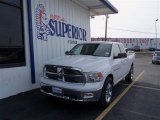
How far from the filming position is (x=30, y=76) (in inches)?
346

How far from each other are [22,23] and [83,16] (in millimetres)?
6064

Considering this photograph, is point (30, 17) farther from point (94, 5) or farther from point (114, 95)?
point (94, 5)

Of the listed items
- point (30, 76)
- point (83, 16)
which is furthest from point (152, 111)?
point (83, 16)

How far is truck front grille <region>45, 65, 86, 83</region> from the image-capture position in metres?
6.36

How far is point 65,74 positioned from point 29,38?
9.16 ft

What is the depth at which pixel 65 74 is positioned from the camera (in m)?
6.55

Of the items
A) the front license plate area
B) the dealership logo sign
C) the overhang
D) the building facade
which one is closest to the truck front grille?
the front license plate area

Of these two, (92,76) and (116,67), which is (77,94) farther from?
(116,67)

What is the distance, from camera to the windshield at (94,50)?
7993mm

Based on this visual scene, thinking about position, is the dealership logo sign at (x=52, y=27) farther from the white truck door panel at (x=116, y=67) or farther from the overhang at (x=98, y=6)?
the white truck door panel at (x=116, y=67)

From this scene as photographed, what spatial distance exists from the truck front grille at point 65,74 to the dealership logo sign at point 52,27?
2.83 meters

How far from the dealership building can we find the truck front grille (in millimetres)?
1679

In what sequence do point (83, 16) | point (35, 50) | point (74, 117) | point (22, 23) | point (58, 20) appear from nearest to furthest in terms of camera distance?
point (74, 117)
point (22, 23)
point (35, 50)
point (58, 20)
point (83, 16)

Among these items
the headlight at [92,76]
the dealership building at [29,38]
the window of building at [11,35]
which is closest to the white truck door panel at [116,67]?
the headlight at [92,76]
